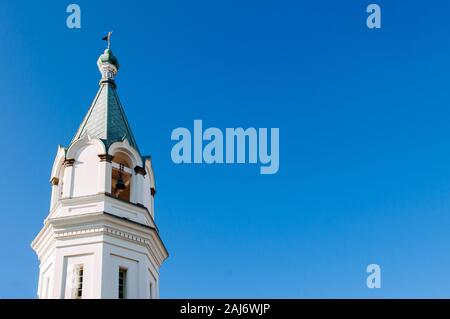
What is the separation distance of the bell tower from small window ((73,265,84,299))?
0.03 m

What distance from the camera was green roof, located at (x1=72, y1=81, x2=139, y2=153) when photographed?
98.5ft

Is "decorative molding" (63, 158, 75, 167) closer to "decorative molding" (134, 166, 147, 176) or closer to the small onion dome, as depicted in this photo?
"decorative molding" (134, 166, 147, 176)

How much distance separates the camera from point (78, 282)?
26.1m

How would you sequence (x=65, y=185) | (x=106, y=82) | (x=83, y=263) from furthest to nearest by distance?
(x=106, y=82)
(x=65, y=185)
(x=83, y=263)

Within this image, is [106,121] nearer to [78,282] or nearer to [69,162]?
[69,162]

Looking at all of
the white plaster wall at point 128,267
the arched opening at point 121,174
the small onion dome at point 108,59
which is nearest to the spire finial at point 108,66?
the small onion dome at point 108,59

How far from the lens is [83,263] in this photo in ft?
86.6

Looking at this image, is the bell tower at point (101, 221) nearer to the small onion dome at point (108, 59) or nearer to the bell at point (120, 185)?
the bell at point (120, 185)

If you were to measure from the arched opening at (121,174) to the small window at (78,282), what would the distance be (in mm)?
4071

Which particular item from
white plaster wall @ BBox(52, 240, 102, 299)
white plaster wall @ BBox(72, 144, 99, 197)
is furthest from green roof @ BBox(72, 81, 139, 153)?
white plaster wall @ BBox(52, 240, 102, 299)

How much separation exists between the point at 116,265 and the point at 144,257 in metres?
1.48

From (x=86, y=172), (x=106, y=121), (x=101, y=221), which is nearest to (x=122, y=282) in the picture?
(x=101, y=221)
